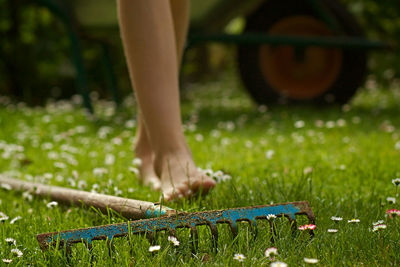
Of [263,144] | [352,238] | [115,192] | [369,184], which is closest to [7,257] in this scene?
[115,192]

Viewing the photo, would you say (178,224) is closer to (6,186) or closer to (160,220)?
(160,220)

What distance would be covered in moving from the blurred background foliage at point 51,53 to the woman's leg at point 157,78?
174 inches

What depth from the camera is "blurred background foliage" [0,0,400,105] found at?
660 cm

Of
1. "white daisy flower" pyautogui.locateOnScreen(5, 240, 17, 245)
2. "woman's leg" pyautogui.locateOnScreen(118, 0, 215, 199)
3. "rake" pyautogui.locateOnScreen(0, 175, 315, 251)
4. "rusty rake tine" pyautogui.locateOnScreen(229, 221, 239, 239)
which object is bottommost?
"white daisy flower" pyautogui.locateOnScreen(5, 240, 17, 245)

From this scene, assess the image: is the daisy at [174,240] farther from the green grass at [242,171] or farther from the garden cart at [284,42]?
the garden cart at [284,42]

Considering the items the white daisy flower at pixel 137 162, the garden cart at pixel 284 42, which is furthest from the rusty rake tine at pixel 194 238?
the garden cart at pixel 284 42

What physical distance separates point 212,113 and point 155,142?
128 inches

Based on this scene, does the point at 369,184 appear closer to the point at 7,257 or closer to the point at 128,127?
the point at 7,257

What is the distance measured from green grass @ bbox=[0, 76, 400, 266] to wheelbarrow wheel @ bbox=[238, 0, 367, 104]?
0.68 feet

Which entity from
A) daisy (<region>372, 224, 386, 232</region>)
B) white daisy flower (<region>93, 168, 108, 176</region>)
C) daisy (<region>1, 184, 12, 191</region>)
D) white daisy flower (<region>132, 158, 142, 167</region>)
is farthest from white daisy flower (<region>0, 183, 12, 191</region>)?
daisy (<region>372, 224, 386, 232</region>)

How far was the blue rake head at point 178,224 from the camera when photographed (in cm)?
116

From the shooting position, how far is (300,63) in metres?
5.03

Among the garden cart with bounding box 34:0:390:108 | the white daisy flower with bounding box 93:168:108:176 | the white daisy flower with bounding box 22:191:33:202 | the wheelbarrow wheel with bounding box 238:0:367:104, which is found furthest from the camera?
the wheelbarrow wheel with bounding box 238:0:367:104

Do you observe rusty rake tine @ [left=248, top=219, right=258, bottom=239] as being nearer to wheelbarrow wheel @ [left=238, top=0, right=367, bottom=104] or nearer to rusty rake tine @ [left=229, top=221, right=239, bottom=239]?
rusty rake tine @ [left=229, top=221, right=239, bottom=239]
